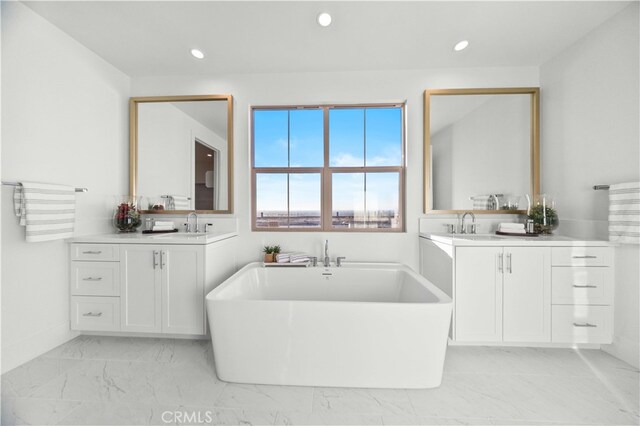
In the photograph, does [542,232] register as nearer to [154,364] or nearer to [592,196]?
[592,196]

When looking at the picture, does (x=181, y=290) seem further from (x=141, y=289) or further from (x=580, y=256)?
(x=580, y=256)

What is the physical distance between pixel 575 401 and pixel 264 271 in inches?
88.3

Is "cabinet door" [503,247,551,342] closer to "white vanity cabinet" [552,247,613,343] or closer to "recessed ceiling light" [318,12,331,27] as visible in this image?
"white vanity cabinet" [552,247,613,343]

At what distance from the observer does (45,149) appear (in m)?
2.05

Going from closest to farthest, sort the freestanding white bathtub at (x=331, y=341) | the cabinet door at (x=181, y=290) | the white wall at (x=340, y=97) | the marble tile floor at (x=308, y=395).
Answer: the marble tile floor at (x=308, y=395), the freestanding white bathtub at (x=331, y=341), the cabinet door at (x=181, y=290), the white wall at (x=340, y=97)

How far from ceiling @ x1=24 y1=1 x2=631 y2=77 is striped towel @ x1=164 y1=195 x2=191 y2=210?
126cm

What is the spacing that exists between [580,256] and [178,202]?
3.47 meters

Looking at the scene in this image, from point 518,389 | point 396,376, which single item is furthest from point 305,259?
point 518,389

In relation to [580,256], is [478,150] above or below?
above

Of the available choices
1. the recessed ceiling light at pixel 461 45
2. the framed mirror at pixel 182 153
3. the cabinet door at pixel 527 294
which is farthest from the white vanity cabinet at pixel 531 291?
the framed mirror at pixel 182 153

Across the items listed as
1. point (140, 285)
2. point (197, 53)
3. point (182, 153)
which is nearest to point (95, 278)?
point (140, 285)

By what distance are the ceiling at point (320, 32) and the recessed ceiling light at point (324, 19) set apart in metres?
0.03

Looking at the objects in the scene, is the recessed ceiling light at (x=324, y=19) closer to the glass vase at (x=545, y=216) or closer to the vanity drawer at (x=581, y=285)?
the glass vase at (x=545, y=216)

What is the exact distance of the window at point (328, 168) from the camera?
2.81m
